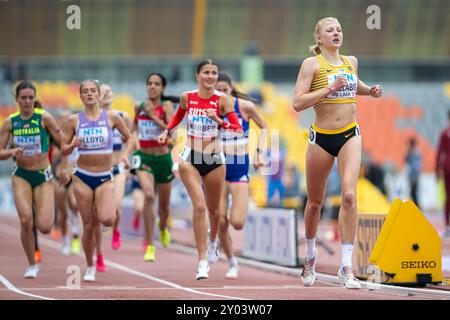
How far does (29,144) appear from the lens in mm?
15188

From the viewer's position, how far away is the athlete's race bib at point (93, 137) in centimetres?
1484

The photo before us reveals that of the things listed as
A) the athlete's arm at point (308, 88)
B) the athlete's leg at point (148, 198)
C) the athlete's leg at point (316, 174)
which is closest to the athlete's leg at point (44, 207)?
the athlete's leg at point (148, 198)

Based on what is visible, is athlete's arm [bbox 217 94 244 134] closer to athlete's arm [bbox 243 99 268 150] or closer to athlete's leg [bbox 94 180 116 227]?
athlete's leg [bbox 94 180 116 227]

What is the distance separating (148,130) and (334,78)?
20.1 ft

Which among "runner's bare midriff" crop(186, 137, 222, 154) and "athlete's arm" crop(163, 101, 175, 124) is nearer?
"runner's bare midriff" crop(186, 137, 222, 154)

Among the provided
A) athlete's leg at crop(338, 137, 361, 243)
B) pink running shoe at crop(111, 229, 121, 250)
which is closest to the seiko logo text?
athlete's leg at crop(338, 137, 361, 243)

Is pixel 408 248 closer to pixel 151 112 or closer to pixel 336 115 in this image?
pixel 336 115

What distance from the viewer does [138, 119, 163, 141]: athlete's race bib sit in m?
17.8

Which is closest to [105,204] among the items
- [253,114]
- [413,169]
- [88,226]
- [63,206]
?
[88,226]

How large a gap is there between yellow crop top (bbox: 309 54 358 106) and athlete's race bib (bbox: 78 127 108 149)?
352cm

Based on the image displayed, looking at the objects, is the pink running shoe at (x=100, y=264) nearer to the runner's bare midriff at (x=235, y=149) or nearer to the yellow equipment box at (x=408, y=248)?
the runner's bare midriff at (x=235, y=149)

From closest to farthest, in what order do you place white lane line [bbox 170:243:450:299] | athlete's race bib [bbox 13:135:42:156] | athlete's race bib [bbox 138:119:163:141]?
white lane line [bbox 170:243:450:299] < athlete's race bib [bbox 13:135:42:156] < athlete's race bib [bbox 138:119:163:141]

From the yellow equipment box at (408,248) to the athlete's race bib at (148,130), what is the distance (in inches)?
226

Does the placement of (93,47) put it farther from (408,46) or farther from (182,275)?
(182,275)
